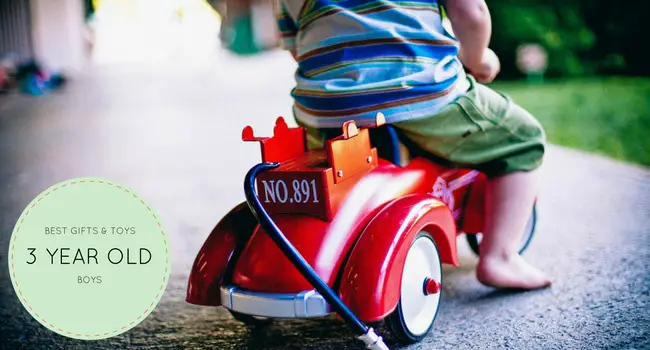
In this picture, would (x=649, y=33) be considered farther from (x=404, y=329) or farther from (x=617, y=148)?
(x=404, y=329)

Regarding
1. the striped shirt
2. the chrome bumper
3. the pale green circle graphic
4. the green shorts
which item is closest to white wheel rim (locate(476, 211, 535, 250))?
the green shorts

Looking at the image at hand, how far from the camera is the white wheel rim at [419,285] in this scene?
4.74 feet

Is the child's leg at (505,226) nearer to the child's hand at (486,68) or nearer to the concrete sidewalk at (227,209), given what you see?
the concrete sidewalk at (227,209)

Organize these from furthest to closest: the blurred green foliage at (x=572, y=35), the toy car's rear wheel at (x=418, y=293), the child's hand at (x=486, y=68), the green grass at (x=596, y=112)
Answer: the blurred green foliage at (x=572, y=35)
the green grass at (x=596, y=112)
the child's hand at (x=486, y=68)
the toy car's rear wheel at (x=418, y=293)

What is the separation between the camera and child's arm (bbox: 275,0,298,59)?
176cm

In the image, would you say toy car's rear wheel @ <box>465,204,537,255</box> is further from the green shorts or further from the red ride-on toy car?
the red ride-on toy car

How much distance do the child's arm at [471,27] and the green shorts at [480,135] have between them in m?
0.06

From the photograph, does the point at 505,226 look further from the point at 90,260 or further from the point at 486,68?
the point at 90,260

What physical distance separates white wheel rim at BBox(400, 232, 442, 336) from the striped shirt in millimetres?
280

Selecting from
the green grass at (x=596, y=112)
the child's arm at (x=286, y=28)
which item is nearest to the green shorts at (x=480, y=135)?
the child's arm at (x=286, y=28)

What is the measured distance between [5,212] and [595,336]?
7.07ft

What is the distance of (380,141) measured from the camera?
1613 mm

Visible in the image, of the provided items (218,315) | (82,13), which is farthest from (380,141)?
(82,13)

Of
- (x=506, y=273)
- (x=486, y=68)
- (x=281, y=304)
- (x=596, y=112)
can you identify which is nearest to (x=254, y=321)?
(x=281, y=304)
